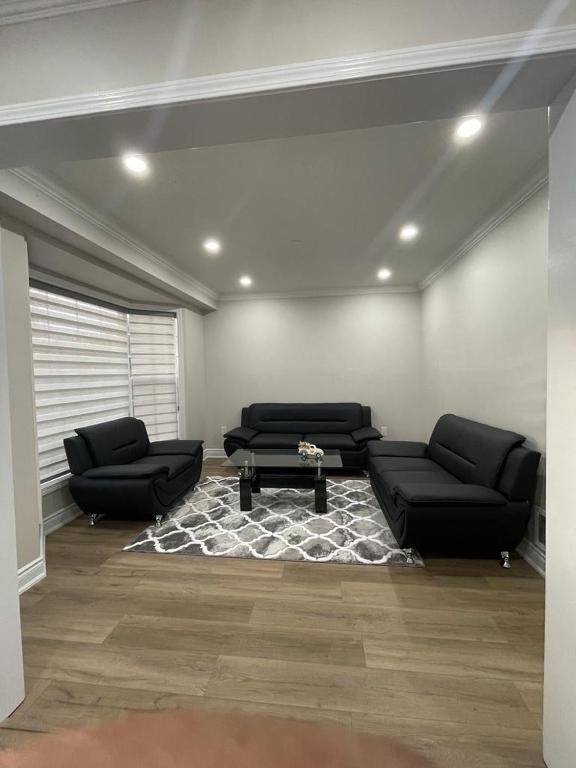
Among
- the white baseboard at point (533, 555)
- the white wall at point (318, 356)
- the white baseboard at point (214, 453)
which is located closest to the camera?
the white baseboard at point (533, 555)

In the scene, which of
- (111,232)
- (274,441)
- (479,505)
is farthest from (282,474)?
(111,232)

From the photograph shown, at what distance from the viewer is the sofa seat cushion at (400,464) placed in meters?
3.19

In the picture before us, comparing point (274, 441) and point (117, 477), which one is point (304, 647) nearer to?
point (117, 477)

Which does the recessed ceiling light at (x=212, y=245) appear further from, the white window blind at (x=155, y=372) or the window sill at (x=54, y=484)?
the window sill at (x=54, y=484)

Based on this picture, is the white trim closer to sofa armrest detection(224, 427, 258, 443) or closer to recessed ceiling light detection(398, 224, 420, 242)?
sofa armrest detection(224, 427, 258, 443)

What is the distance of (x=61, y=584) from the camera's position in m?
2.22

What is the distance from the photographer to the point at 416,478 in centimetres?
287

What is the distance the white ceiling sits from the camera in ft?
6.19

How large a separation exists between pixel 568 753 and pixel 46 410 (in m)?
3.98

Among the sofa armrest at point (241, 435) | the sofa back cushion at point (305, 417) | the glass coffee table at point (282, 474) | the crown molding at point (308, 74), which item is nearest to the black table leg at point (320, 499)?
the glass coffee table at point (282, 474)

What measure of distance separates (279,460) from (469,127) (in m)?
3.17

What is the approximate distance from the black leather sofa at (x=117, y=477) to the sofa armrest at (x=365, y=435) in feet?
7.57

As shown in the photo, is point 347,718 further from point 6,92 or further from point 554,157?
point 6,92

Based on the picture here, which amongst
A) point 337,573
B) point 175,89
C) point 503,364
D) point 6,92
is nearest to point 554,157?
point 175,89
